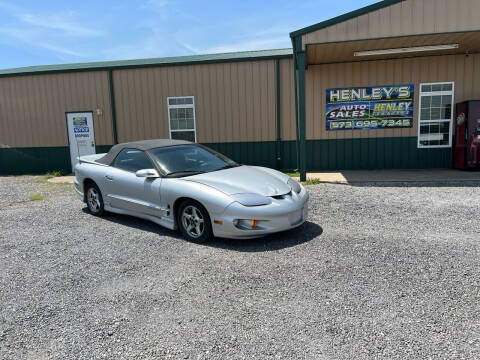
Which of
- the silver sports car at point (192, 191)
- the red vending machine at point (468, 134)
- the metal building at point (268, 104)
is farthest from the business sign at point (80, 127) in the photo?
the red vending machine at point (468, 134)

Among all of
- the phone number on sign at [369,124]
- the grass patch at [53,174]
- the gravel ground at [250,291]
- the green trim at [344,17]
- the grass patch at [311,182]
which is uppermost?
the green trim at [344,17]

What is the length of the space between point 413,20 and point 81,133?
407 inches

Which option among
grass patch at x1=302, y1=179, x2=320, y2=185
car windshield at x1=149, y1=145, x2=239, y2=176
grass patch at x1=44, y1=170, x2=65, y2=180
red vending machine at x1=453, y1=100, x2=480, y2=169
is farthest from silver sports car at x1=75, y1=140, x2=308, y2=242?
red vending machine at x1=453, y1=100, x2=480, y2=169

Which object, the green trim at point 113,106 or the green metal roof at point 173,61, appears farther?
the green trim at point 113,106

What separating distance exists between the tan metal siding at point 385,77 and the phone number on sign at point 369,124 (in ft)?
0.49

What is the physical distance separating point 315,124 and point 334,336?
8638 millimetres

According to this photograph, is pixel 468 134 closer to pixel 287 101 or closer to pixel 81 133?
pixel 287 101

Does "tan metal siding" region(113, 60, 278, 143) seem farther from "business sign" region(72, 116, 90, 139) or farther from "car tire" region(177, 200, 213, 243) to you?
"car tire" region(177, 200, 213, 243)

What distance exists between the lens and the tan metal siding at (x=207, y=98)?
1050cm

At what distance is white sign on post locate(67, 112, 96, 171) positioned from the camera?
1162 cm

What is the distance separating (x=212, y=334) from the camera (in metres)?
2.45

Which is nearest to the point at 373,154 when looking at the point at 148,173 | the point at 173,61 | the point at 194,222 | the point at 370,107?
the point at 370,107

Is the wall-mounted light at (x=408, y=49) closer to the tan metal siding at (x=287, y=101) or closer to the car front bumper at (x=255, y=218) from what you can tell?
the tan metal siding at (x=287, y=101)

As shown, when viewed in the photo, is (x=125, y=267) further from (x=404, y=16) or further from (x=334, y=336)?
(x=404, y=16)
